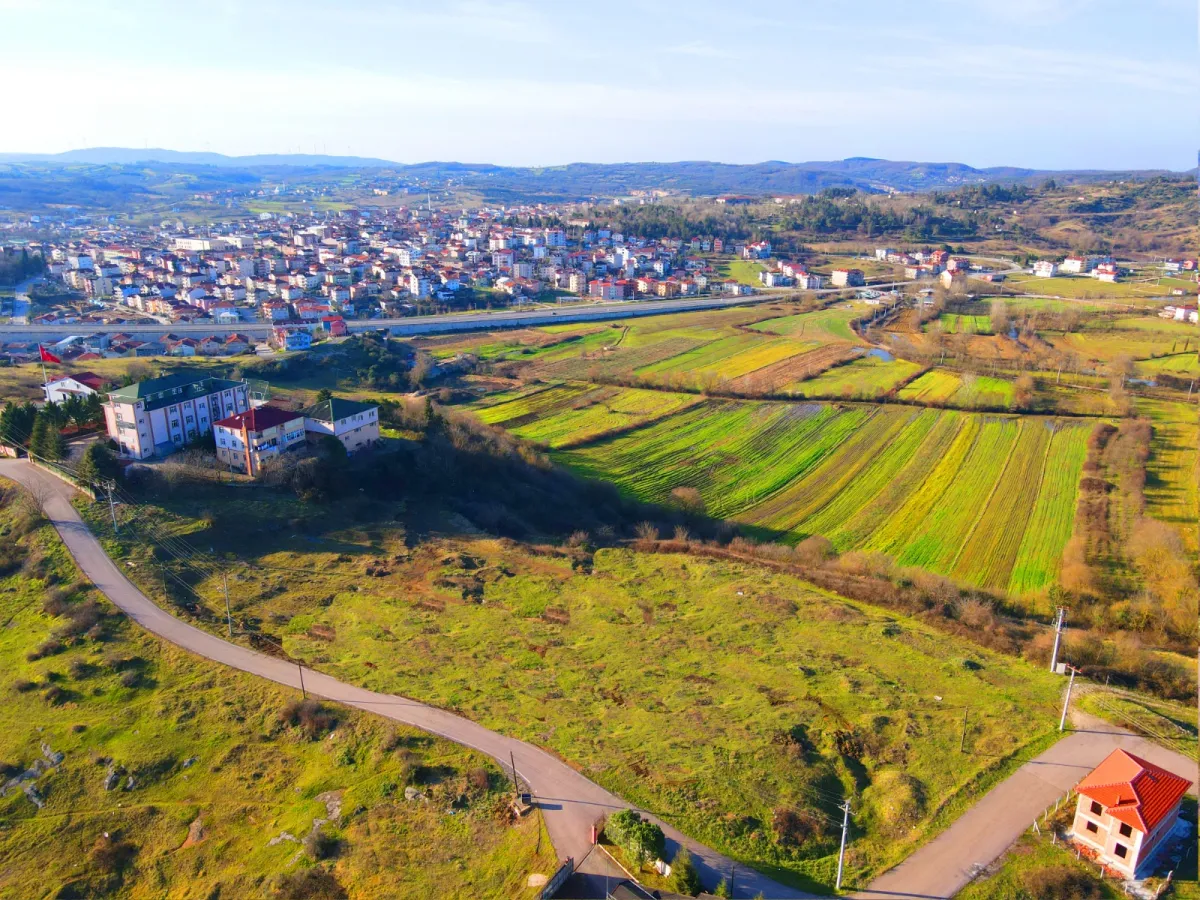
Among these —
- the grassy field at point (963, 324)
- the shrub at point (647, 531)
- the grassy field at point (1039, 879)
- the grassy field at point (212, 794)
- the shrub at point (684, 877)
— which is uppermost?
the grassy field at point (963, 324)

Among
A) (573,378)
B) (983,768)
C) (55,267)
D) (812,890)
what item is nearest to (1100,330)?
(573,378)

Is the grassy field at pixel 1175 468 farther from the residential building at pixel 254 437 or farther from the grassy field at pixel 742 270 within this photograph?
the grassy field at pixel 742 270

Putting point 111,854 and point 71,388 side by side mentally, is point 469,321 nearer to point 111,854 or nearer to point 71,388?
point 71,388

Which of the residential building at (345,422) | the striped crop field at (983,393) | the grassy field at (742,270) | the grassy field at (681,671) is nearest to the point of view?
the grassy field at (681,671)

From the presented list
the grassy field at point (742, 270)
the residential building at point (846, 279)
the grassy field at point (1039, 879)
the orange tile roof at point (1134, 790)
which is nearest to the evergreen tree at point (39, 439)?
the grassy field at point (1039, 879)

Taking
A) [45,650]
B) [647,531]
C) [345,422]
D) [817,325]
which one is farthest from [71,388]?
[817,325]

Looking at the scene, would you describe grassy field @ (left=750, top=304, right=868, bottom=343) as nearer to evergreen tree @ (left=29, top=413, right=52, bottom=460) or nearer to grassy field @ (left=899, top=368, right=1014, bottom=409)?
grassy field @ (left=899, top=368, right=1014, bottom=409)

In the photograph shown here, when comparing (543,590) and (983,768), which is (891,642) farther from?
(543,590)
